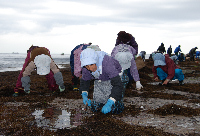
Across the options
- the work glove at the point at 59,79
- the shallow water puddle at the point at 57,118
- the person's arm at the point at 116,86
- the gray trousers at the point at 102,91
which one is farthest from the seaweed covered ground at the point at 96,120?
the work glove at the point at 59,79

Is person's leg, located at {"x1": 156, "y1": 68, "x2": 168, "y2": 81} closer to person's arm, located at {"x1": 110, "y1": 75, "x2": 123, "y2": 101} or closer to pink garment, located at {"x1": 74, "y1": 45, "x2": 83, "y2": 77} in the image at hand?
pink garment, located at {"x1": 74, "y1": 45, "x2": 83, "y2": 77}

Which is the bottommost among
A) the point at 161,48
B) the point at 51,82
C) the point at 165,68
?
the point at 51,82

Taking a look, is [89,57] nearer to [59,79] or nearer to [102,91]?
[102,91]

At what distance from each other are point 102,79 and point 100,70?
0.43m

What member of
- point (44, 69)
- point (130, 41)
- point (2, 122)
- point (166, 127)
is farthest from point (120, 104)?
point (130, 41)

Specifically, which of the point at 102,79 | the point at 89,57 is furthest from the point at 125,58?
the point at 89,57

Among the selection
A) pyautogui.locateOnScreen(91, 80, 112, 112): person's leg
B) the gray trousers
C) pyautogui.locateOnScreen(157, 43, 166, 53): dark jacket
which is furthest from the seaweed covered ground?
pyautogui.locateOnScreen(157, 43, 166, 53): dark jacket

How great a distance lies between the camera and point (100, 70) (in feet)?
11.8

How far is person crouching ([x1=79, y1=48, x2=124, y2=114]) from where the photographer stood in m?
3.43

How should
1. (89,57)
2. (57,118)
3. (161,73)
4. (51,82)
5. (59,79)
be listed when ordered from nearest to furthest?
(89,57) < (57,118) < (59,79) < (51,82) < (161,73)

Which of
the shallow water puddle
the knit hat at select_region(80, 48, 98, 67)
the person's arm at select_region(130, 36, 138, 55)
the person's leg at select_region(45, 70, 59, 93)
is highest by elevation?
the person's arm at select_region(130, 36, 138, 55)

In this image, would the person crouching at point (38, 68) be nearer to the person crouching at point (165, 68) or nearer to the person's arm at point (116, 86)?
the person's arm at point (116, 86)

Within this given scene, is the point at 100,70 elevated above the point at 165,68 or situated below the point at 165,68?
above

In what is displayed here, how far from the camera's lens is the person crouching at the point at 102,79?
343 centimetres
